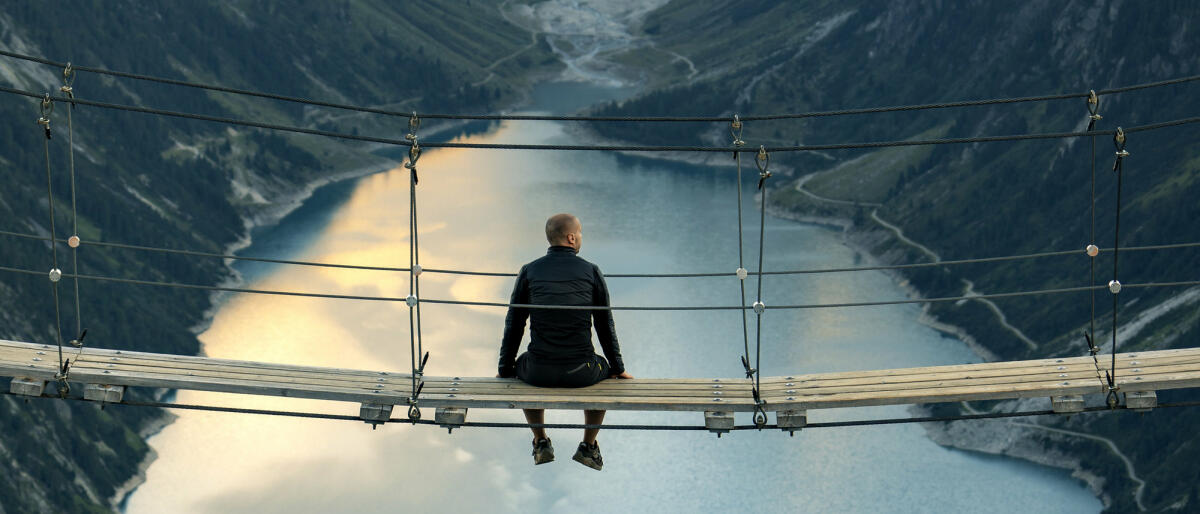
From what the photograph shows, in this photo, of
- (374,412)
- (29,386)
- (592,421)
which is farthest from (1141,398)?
(29,386)

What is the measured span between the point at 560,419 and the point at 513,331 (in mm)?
96908

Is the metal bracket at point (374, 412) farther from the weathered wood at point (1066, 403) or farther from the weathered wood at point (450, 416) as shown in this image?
the weathered wood at point (1066, 403)

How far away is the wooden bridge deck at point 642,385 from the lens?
750 inches

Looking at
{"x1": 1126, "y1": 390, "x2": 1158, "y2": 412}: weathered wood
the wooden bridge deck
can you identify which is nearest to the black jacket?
the wooden bridge deck

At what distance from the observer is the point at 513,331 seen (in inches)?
798

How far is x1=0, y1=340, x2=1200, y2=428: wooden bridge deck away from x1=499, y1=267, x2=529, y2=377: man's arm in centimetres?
20

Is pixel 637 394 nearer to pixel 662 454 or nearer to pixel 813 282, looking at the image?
pixel 662 454

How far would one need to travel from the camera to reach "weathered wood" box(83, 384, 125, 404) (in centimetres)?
1981

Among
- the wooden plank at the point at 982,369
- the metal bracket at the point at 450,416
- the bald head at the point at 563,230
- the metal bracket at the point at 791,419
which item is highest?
the bald head at the point at 563,230

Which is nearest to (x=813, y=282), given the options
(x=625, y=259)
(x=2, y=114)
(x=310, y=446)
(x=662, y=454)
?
(x=625, y=259)

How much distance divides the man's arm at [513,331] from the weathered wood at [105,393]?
4934mm

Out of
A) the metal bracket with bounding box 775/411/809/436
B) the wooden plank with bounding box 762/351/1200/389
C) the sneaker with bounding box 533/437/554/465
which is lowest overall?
the sneaker with bounding box 533/437/554/465

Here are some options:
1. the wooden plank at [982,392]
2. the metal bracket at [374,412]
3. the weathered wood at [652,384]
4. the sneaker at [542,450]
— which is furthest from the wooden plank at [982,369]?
the metal bracket at [374,412]

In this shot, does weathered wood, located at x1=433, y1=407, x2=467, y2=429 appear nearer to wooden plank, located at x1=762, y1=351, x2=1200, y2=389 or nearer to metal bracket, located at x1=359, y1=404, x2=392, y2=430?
metal bracket, located at x1=359, y1=404, x2=392, y2=430
